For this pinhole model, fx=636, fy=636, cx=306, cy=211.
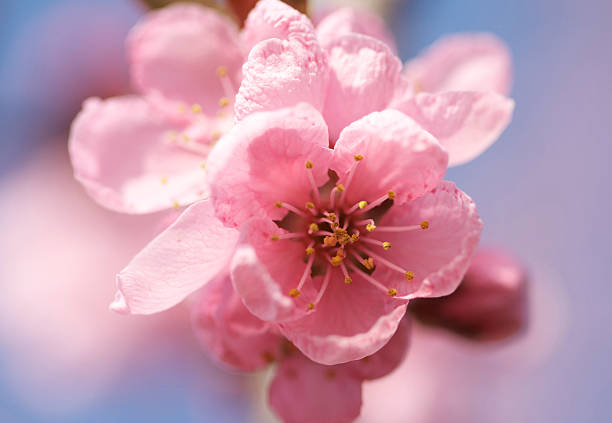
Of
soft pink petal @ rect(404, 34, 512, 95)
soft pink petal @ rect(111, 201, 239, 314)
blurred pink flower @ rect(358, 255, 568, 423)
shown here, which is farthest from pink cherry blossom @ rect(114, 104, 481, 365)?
blurred pink flower @ rect(358, 255, 568, 423)

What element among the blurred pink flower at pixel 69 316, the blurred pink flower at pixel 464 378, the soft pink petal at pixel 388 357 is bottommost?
the blurred pink flower at pixel 69 316

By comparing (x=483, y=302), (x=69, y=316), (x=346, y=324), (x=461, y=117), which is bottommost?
(x=69, y=316)

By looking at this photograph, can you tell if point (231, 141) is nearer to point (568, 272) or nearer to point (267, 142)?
point (267, 142)

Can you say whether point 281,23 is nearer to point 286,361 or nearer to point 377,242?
point 377,242

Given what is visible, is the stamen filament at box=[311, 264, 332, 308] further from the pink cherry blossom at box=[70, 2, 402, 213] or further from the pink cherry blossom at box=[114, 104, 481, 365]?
the pink cherry blossom at box=[70, 2, 402, 213]

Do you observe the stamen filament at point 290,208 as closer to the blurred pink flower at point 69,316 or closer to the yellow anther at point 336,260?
the yellow anther at point 336,260

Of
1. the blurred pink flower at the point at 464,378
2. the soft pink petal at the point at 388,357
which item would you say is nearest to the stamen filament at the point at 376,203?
the soft pink petal at the point at 388,357

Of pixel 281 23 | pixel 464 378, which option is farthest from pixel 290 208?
pixel 464 378
